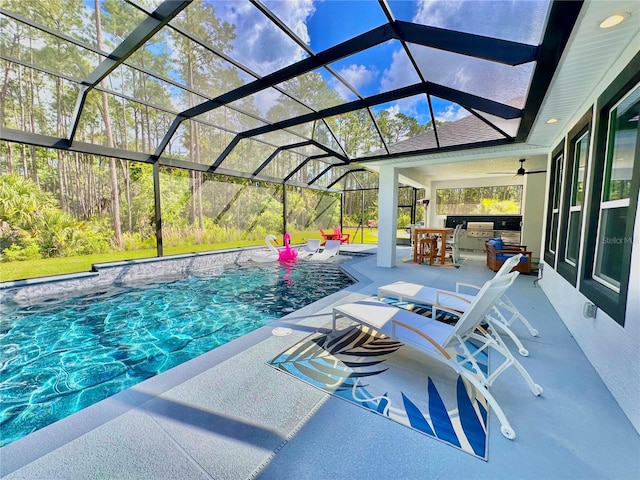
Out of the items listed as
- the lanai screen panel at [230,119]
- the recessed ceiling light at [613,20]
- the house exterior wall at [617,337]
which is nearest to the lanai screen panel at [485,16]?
the recessed ceiling light at [613,20]

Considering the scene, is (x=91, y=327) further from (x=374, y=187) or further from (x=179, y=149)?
(x=374, y=187)

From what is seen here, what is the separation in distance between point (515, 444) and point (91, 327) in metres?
5.32

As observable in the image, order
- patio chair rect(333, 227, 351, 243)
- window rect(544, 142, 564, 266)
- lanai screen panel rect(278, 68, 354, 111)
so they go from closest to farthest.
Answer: lanai screen panel rect(278, 68, 354, 111) < window rect(544, 142, 564, 266) < patio chair rect(333, 227, 351, 243)

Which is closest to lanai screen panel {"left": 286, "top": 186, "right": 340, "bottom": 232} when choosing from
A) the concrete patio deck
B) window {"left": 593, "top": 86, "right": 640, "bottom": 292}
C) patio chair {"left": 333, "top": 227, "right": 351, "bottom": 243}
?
patio chair {"left": 333, "top": 227, "right": 351, "bottom": 243}

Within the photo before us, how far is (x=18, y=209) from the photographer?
684 centimetres

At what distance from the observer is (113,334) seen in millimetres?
3717

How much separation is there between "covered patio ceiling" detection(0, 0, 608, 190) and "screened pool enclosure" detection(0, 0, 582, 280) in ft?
0.08

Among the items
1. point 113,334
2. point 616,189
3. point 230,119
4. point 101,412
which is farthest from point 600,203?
point 230,119

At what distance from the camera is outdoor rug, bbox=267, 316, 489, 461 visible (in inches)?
73.8

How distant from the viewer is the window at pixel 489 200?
12.3 meters

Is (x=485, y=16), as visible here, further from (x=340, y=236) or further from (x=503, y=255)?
(x=340, y=236)

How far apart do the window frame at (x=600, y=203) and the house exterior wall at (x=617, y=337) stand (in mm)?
72

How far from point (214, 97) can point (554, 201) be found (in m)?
7.71

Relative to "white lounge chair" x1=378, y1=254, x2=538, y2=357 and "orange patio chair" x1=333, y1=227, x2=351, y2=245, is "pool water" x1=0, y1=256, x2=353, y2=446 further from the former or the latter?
"orange patio chair" x1=333, y1=227, x2=351, y2=245
